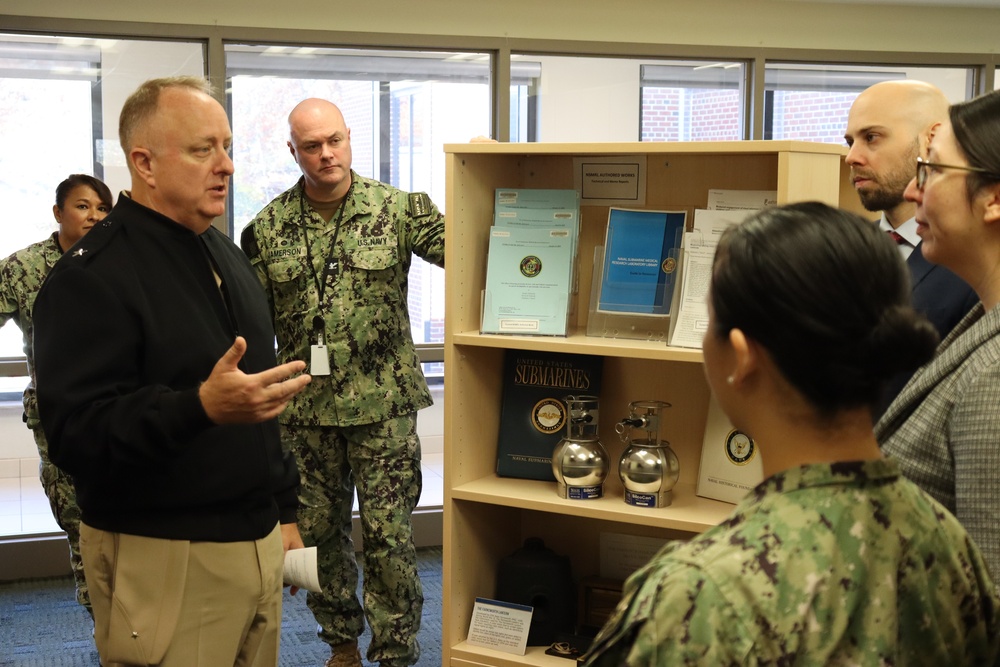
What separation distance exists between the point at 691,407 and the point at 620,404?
0.19 meters

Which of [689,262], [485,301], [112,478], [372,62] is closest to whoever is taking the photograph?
[112,478]

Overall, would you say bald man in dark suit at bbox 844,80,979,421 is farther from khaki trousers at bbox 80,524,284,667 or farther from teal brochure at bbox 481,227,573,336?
khaki trousers at bbox 80,524,284,667

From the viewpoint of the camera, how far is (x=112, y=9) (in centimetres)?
392

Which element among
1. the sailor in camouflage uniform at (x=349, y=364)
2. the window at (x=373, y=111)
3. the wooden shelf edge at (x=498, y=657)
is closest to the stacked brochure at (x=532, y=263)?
the sailor in camouflage uniform at (x=349, y=364)

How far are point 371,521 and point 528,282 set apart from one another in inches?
40.4

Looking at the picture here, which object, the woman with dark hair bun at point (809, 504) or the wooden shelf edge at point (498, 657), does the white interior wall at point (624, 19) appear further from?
the woman with dark hair bun at point (809, 504)

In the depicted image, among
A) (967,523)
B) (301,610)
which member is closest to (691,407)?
(967,523)

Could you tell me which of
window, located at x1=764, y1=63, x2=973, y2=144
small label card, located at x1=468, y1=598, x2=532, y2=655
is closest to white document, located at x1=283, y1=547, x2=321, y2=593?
small label card, located at x1=468, y1=598, x2=532, y2=655

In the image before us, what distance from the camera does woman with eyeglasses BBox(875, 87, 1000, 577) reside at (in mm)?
1068

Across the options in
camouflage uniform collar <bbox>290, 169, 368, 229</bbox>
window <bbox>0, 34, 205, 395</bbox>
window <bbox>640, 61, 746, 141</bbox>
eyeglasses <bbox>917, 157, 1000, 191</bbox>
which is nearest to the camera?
eyeglasses <bbox>917, 157, 1000, 191</bbox>

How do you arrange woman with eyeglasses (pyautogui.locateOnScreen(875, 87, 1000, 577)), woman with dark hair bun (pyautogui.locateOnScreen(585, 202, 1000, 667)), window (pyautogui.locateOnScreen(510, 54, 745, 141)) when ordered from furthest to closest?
1. window (pyautogui.locateOnScreen(510, 54, 745, 141))
2. woman with eyeglasses (pyautogui.locateOnScreen(875, 87, 1000, 577))
3. woman with dark hair bun (pyautogui.locateOnScreen(585, 202, 1000, 667))

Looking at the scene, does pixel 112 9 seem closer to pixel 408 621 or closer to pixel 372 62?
pixel 372 62

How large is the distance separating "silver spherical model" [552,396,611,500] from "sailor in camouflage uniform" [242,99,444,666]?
79cm

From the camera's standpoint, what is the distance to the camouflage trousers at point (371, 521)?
2.94 metres
